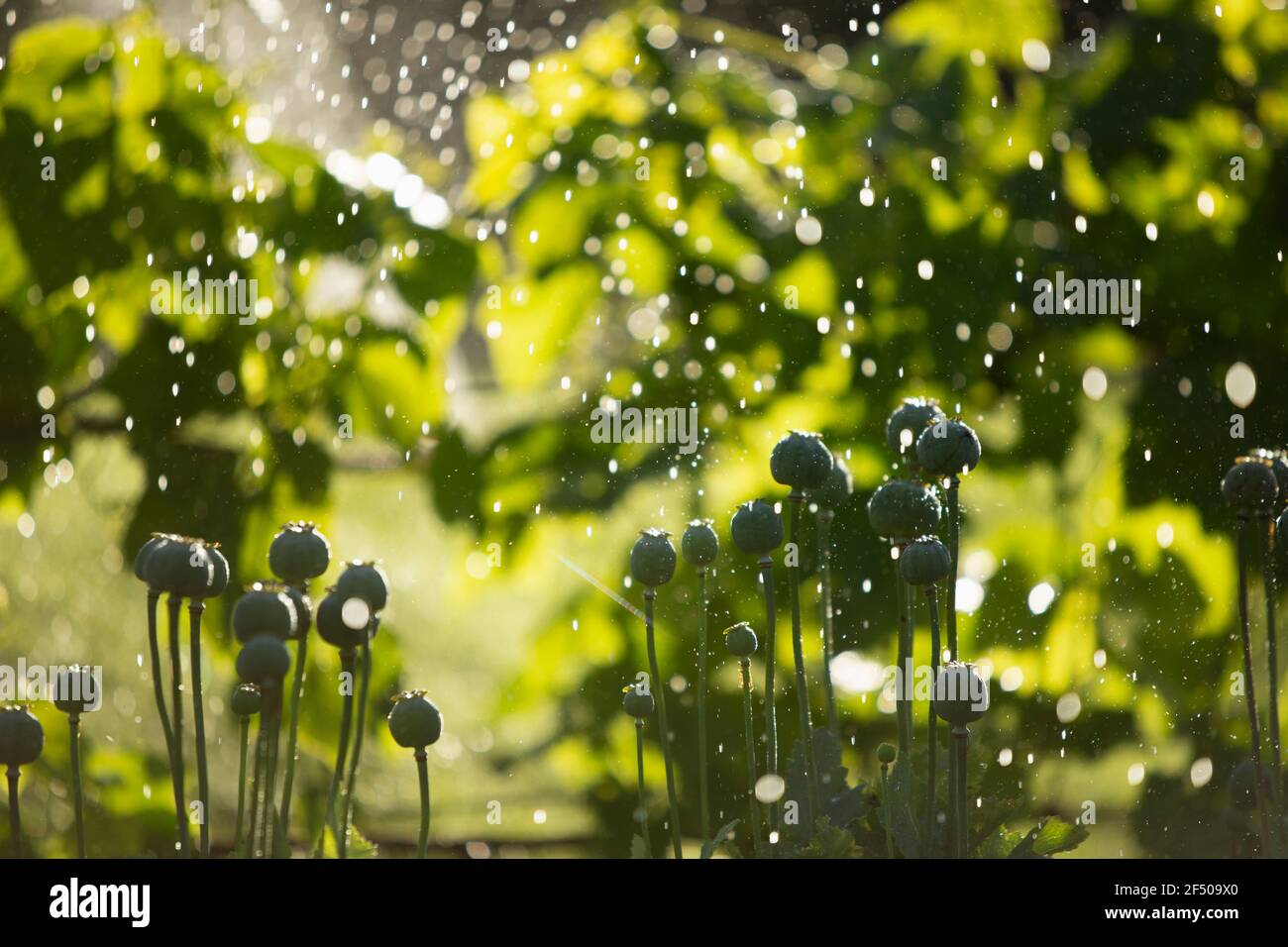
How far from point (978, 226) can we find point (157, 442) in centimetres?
36

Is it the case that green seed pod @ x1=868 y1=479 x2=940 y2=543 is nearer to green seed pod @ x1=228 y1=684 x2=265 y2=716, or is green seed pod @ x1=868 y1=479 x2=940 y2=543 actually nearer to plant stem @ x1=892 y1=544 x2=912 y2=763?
plant stem @ x1=892 y1=544 x2=912 y2=763

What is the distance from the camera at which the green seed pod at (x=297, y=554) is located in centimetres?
23

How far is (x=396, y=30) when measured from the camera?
462 millimetres

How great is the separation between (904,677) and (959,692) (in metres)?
0.07

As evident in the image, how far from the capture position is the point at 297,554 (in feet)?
0.76

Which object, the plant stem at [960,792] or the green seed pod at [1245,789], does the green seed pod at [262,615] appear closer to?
the plant stem at [960,792]

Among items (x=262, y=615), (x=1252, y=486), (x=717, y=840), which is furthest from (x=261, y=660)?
(x=1252, y=486)

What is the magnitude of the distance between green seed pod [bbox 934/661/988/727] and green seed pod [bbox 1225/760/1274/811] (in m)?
0.13

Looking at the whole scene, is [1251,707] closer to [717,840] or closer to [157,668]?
[717,840]

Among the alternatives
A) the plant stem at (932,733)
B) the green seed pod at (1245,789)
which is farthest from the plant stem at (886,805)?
the green seed pod at (1245,789)

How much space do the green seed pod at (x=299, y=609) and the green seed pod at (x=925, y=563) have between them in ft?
0.43

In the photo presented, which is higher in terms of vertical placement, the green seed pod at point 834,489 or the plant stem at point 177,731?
the green seed pod at point 834,489
